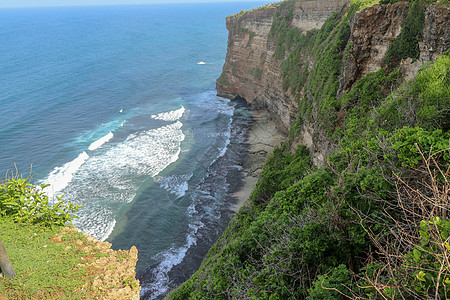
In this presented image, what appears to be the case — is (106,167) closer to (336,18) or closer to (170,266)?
(170,266)

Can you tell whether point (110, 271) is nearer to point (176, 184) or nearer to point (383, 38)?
point (383, 38)

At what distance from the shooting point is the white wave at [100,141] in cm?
3603

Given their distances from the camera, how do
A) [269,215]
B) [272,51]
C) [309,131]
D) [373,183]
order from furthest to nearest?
[272,51] → [309,131] → [269,215] → [373,183]

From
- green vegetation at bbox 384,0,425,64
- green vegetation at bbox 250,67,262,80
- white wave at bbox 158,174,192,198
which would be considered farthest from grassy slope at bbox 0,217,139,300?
green vegetation at bbox 250,67,262,80

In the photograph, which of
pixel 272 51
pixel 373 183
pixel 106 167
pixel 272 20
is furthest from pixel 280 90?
pixel 373 183

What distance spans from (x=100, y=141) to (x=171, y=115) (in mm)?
12086

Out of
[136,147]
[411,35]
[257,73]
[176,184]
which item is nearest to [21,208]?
[411,35]

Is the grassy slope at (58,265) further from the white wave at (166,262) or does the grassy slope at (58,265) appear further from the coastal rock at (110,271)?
the white wave at (166,262)

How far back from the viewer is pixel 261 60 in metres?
43.4

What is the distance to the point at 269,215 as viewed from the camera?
39.5ft

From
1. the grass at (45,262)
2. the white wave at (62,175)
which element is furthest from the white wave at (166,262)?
the white wave at (62,175)

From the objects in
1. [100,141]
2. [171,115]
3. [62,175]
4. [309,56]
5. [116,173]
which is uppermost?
[309,56]

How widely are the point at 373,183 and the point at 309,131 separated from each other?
40.0 feet

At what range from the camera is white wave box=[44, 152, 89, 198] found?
92.5 ft
